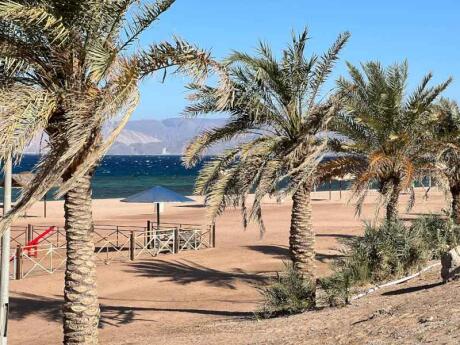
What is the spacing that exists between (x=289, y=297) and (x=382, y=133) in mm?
5582

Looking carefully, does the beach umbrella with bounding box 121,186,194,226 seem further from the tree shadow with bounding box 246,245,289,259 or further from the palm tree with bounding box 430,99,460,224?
the palm tree with bounding box 430,99,460,224

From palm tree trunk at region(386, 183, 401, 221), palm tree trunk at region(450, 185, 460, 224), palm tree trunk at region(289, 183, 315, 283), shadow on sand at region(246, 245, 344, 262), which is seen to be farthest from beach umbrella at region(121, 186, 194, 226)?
palm tree trunk at region(289, 183, 315, 283)

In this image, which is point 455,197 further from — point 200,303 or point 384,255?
point 200,303

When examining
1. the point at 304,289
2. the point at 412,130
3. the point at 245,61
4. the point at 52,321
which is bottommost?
the point at 52,321

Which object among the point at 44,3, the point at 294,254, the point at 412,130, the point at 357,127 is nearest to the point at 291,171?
the point at 294,254

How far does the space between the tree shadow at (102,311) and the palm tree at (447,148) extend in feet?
22.9

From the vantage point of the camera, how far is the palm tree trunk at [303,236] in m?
12.9

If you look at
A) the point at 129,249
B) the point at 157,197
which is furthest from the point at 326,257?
the point at 129,249

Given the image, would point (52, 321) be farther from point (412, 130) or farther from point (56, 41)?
point (412, 130)

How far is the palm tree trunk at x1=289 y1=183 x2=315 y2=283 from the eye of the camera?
12945 mm

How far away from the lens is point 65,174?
28.0 feet

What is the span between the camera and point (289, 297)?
1155 cm

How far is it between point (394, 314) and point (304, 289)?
339 centimetres

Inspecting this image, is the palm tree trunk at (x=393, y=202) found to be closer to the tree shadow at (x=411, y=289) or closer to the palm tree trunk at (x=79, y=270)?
the tree shadow at (x=411, y=289)
